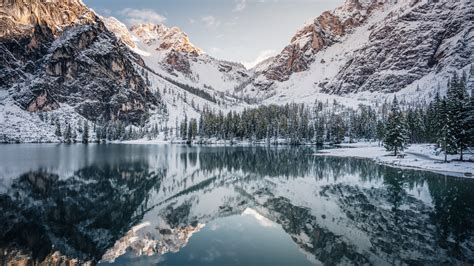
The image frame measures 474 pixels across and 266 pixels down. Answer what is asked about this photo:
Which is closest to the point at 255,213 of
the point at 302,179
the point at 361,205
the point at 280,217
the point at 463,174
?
the point at 280,217

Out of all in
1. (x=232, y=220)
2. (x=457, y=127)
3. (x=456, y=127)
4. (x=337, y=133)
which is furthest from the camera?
(x=337, y=133)

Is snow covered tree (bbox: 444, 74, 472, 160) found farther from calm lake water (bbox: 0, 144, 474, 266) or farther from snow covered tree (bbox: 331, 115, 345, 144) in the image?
snow covered tree (bbox: 331, 115, 345, 144)

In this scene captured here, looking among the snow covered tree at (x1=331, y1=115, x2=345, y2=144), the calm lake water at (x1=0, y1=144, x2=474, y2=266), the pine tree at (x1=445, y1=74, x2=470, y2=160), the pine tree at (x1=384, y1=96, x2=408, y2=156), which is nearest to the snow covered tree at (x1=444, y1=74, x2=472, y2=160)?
the pine tree at (x1=445, y1=74, x2=470, y2=160)

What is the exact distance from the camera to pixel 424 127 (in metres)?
126

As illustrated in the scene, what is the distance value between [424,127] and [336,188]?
328 feet

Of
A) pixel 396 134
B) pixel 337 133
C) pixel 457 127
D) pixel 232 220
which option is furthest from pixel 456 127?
pixel 337 133

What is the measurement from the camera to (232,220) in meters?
29.9

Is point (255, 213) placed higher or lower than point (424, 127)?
lower

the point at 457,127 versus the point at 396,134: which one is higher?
the point at 457,127

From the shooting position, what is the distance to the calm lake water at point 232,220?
20219 millimetres

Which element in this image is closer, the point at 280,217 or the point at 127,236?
the point at 127,236

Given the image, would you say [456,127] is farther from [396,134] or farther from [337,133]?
[337,133]

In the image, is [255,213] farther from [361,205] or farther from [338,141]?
[338,141]

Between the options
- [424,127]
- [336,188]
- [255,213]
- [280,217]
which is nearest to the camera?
[280,217]
